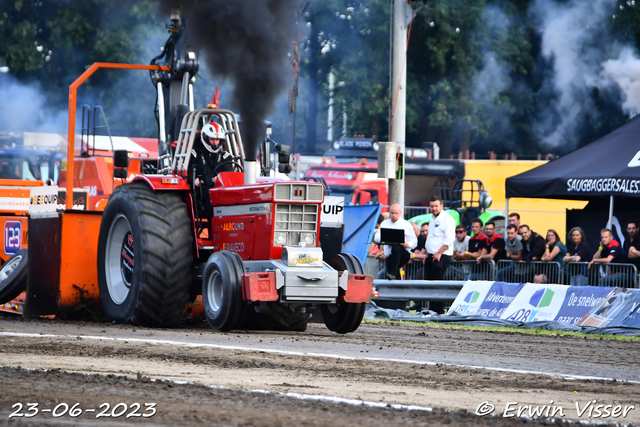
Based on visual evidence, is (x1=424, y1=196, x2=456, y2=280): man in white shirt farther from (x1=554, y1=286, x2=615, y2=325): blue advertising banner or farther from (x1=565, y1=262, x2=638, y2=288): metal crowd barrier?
(x1=554, y1=286, x2=615, y2=325): blue advertising banner

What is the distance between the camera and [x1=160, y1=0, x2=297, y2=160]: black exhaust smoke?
418 inches

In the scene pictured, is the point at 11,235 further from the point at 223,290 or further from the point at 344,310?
the point at 344,310

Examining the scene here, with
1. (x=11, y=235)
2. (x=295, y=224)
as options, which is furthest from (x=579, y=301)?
(x=11, y=235)

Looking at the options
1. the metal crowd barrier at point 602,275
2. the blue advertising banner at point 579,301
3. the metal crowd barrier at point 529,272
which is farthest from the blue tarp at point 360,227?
the blue advertising banner at point 579,301

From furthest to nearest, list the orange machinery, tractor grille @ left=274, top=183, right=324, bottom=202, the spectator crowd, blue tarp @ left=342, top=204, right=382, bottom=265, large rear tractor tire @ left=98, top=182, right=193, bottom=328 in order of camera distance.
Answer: blue tarp @ left=342, top=204, right=382, bottom=265 → the spectator crowd → the orange machinery → large rear tractor tire @ left=98, top=182, right=193, bottom=328 → tractor grille @ left=274, top=183, right=324, bottom=202

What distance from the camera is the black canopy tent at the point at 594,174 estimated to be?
1402 centimetres

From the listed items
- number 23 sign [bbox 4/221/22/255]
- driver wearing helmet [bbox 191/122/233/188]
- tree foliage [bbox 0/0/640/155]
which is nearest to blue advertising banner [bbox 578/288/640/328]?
driver wearing helmet [bbox 191/122/233/188]

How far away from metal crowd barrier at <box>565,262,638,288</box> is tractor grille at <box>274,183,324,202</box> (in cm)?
542

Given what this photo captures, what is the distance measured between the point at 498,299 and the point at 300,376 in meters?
7.25

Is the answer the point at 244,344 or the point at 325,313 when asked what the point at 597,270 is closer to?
the point at 325,313

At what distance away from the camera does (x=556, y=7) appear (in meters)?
33.1

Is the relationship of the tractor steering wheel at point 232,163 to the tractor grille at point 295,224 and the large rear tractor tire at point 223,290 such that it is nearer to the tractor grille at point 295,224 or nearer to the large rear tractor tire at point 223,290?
the tractor grille at point 295,224

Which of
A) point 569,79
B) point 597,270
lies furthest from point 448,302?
point 569,79

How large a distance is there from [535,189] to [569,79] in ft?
62.8
